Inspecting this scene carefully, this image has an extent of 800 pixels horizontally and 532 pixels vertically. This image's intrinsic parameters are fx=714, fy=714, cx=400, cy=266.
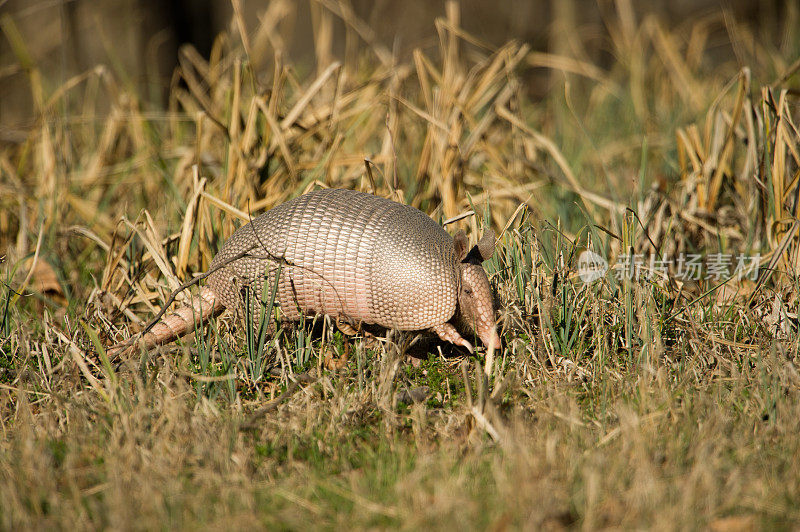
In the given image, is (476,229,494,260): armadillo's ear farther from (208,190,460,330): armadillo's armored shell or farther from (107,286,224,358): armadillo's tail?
(107,286,224,358): armadillo's tail

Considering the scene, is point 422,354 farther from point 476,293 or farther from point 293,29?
point 293,29

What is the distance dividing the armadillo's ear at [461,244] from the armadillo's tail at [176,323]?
3.53ft

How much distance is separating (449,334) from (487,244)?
16.5 inches

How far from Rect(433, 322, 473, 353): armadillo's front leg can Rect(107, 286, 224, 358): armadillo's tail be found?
98cm

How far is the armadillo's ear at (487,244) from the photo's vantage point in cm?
305

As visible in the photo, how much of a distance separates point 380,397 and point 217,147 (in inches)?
111

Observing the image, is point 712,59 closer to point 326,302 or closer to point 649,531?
point 326,302

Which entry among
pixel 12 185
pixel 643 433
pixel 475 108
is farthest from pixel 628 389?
pixel 12 185

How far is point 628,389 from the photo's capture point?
8.64 feet

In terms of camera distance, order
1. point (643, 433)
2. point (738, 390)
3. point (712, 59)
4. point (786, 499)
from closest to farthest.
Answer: point (786, 499) < point (643, 433) < point (738, 390) < point (712, 59)

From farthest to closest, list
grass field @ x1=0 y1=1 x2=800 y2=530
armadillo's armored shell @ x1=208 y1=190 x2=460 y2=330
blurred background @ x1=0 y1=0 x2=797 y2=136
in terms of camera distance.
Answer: blurred background @ x1=0 y1=0 x2=797 y2=136 < armadillo's armored shell @ x1=208 y1=190 x2=460 y2=330 < grass field @ x1=0 y1=1 x2=800 y2=530

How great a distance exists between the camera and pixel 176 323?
308cm

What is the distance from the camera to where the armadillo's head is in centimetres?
301

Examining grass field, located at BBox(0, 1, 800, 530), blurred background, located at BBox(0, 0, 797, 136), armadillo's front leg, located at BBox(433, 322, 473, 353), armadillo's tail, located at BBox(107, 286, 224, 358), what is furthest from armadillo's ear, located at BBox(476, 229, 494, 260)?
blurred background, located at BBox(0, 0, 797, 136)
